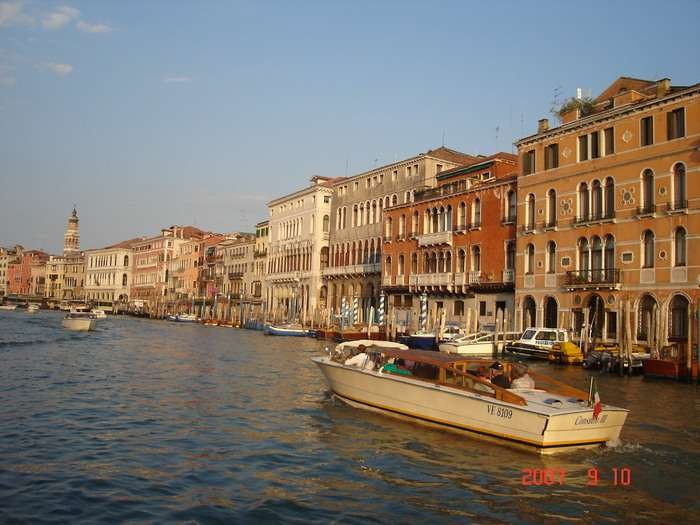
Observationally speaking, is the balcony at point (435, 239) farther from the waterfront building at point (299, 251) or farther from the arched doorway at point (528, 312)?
the waterfront building at point (299, 251)

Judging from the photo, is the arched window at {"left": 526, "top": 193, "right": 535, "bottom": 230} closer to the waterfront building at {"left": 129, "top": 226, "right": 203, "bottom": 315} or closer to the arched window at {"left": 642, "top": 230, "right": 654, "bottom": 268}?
the arched window at {"left": 642, "top": 230, "right": 654, "bottom": 268}

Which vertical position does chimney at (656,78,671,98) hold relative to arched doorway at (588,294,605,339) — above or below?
above

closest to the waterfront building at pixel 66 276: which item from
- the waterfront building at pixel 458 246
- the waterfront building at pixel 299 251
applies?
the waterfront building at pixel 299 251

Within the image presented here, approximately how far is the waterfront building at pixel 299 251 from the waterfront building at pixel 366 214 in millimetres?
2617

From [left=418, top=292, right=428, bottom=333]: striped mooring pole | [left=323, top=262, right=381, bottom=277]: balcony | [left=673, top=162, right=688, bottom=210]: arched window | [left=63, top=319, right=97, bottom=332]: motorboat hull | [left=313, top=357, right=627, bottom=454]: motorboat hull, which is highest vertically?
[left=673, top=162, right=688, bottom=210]: arched window

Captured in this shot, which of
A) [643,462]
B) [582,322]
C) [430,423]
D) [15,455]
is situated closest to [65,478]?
[15,455]

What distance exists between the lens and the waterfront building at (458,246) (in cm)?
3478

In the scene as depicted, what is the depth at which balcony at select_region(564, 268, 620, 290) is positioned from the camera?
2688cm

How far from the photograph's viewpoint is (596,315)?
2808cm

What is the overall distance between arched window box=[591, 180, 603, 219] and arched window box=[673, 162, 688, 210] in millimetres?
3580

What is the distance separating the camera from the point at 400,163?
46250 mm

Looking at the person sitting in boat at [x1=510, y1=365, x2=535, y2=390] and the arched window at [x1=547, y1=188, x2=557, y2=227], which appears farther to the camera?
the arched window at [x1=547, y1=188, x2=557, y2=227]

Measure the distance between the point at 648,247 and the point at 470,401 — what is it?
18.3 meters
